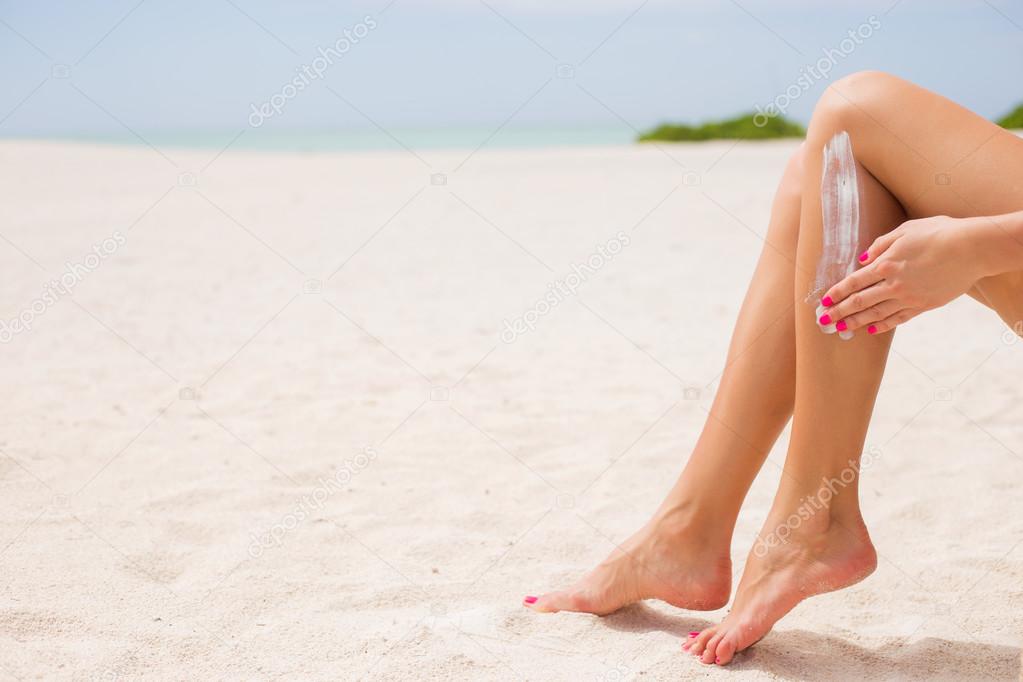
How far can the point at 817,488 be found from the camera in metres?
1.67

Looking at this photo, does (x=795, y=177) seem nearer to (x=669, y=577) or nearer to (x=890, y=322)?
(x=890, y=322)

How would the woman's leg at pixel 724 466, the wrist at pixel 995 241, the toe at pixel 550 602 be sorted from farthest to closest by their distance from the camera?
the toe at pixel 550 602, the woman's leg at pixel 724 466, the wrist at pixel 995 241

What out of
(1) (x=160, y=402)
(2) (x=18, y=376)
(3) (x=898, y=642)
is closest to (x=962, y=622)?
(3) (x=898, y=642)

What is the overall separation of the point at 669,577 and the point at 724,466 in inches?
9.9

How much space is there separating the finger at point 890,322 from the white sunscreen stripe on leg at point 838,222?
0.13 feet

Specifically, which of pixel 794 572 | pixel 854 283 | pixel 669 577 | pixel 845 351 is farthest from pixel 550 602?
pixel 854 283

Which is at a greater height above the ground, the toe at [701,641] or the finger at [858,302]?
the finger at [858,302]

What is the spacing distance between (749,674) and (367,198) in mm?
8172

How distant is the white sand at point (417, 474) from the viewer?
1.72 metres

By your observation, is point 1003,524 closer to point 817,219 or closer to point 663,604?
point 663,604

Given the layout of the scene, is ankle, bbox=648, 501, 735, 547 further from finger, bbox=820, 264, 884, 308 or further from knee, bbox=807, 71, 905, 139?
knee, bbox=807, 71, 905, 139

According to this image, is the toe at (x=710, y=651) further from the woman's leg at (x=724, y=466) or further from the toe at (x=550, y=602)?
the toe at (x=550, y=602)

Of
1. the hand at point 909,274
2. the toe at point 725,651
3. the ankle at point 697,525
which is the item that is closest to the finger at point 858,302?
the hand at point 909,274

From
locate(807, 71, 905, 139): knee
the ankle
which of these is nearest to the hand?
locate(807, 71, 905, 139): knee
